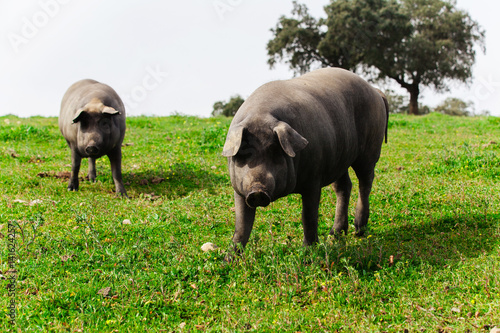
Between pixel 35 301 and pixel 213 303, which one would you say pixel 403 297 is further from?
pixel 35 301

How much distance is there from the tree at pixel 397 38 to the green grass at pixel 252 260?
27621 mm

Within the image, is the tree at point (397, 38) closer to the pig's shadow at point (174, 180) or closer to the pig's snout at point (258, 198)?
the pig's shadow at point (174, 180)

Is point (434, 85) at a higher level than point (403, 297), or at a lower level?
higher

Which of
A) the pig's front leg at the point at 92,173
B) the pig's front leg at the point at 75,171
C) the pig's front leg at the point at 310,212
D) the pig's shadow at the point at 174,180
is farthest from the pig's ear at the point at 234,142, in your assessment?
the pig's front leg at the point at 92,173

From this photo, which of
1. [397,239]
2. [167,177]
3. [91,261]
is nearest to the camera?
[91,261]

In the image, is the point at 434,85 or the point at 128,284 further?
the point at 434,85

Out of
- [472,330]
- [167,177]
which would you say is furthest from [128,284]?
[167,177]

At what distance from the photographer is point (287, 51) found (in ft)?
126

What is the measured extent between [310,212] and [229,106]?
39.5 meters

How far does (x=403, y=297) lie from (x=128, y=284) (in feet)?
8.82

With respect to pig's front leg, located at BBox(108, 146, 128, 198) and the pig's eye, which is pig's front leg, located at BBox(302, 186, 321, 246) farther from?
the pig's eye

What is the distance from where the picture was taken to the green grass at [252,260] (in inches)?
165

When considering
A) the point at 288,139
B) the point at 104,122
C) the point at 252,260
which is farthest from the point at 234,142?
the point at 104,122

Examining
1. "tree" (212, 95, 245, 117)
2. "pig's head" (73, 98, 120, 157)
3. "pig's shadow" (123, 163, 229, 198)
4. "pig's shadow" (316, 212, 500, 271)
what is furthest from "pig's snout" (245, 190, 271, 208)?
"tree" (212, 95, 245, 117)
